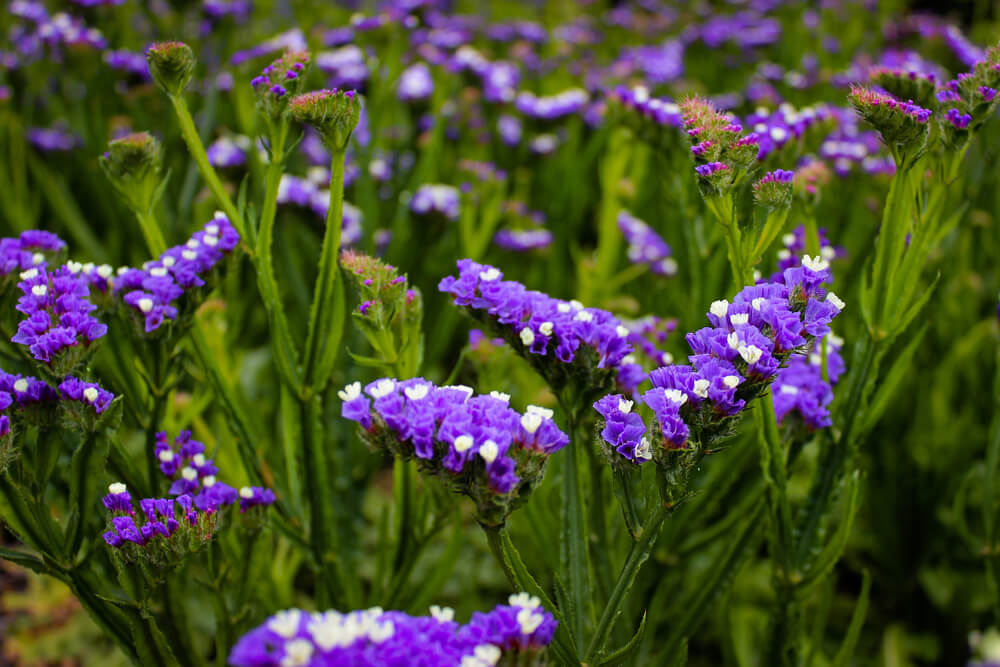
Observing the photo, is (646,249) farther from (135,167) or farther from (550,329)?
(135,167)

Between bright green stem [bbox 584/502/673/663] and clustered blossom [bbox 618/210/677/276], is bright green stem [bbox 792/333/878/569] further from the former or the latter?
clustered blossom [bbox 618/210/677/276]

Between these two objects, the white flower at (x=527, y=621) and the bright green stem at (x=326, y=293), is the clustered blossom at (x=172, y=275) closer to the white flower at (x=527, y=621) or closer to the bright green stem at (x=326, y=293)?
the bright green stem at (x=326, y=293)

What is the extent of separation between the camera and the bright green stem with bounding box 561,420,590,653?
1289 millimetres

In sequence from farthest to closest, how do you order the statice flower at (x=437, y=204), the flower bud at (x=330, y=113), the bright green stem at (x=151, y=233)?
1. the statice flower at (x=437, y=204)
2. the bright green stem at (x=151, y=233)
3. the flower bud at (x=330, y=113)

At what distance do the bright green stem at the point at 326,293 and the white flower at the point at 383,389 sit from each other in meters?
0.48

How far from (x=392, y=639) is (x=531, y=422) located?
0.32 meters

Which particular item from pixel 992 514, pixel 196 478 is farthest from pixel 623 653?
pixel 992 514

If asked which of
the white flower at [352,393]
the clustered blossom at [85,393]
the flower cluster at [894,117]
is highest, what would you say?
the flower cluster at [894,117]

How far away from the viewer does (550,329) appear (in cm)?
118

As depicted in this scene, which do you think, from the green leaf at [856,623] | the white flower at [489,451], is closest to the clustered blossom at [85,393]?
the white flower at [489,451]

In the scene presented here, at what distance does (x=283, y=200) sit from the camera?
2.46 metres

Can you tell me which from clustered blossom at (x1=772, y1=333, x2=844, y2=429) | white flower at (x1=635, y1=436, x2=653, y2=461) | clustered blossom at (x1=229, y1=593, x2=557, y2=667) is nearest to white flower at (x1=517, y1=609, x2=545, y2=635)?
clustered blossom at (x1=229, y1=593, x2=557, y2=667)

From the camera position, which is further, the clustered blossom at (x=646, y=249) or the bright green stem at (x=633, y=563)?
the clustered blossom at (x=646, y=249)

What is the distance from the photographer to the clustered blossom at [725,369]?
3.26 ft
